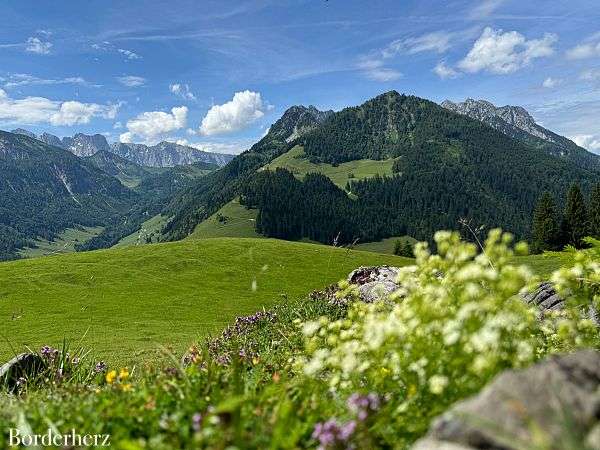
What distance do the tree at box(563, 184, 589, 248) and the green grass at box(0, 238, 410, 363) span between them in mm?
47454

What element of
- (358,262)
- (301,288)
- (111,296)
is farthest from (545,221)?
(111,296)

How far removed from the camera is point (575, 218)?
107375 millimetres

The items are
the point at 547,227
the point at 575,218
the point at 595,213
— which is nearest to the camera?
the point at 595,213

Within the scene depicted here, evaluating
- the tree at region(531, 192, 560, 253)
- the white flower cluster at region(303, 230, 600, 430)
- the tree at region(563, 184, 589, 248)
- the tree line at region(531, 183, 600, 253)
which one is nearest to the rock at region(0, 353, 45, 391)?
the white flower cluster at region(303, 230, 600, 430)

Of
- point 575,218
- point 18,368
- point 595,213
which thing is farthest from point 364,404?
point 595,213

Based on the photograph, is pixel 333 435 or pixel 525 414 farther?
pixel 333 435

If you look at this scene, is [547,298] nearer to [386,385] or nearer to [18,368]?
[18,368]

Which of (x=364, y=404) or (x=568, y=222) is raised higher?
(x=568, y=222)

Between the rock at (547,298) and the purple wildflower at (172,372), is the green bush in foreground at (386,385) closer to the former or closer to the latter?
the purple wildflower at (172,372)

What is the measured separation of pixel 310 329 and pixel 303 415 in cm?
94

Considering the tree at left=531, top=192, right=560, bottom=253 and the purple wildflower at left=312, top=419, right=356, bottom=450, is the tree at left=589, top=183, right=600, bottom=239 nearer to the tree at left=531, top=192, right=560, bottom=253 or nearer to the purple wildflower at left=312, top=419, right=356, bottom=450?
the tree at left=531, top=192, right=560, bottom=253

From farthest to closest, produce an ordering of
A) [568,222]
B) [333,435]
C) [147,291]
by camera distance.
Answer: [568,222]
[147,291]
[333,435]

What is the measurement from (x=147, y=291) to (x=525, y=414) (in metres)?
51.6

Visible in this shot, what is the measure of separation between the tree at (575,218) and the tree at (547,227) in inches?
87.7
